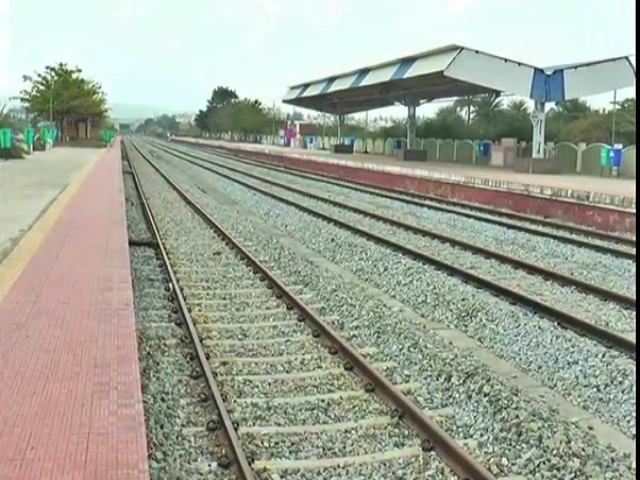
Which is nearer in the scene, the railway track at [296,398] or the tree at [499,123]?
the railway track at [296,398]

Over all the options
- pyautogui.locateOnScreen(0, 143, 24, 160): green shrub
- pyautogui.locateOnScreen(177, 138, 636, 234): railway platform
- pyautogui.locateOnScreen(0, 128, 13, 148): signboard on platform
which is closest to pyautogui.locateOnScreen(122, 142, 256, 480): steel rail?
pyautogui.locateOnScreen(177, 138, 636, 234): railway platform

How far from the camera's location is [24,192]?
73.6 feet

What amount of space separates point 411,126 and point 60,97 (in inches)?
1663

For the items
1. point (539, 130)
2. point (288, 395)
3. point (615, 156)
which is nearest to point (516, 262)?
point (288, 395)

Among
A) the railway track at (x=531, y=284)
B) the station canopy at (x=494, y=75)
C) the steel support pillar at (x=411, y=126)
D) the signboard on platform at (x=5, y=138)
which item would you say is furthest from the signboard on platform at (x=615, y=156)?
the signboard on platform at (x=5, y=138)

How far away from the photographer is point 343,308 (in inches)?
362

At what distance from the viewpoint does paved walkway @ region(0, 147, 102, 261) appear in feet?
47.3

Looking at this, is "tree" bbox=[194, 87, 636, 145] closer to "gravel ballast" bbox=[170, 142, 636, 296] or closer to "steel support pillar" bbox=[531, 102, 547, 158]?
"steel support pillar" bbox=[531, 102, 547, 158]

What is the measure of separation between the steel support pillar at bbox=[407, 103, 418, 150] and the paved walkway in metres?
21.0

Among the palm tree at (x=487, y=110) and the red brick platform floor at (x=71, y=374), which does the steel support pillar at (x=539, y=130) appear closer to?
the red brick platform floor at (x=71, y=374)

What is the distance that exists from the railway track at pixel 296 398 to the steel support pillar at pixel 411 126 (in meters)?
39.9

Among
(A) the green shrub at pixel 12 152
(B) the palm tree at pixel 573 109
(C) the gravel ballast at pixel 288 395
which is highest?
(B) the palm tree at pixel 573 109

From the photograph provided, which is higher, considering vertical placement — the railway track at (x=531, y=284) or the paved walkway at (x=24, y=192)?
the paved walkway at (x=24, y=192)

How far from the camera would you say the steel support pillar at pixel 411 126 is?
49.6 m
